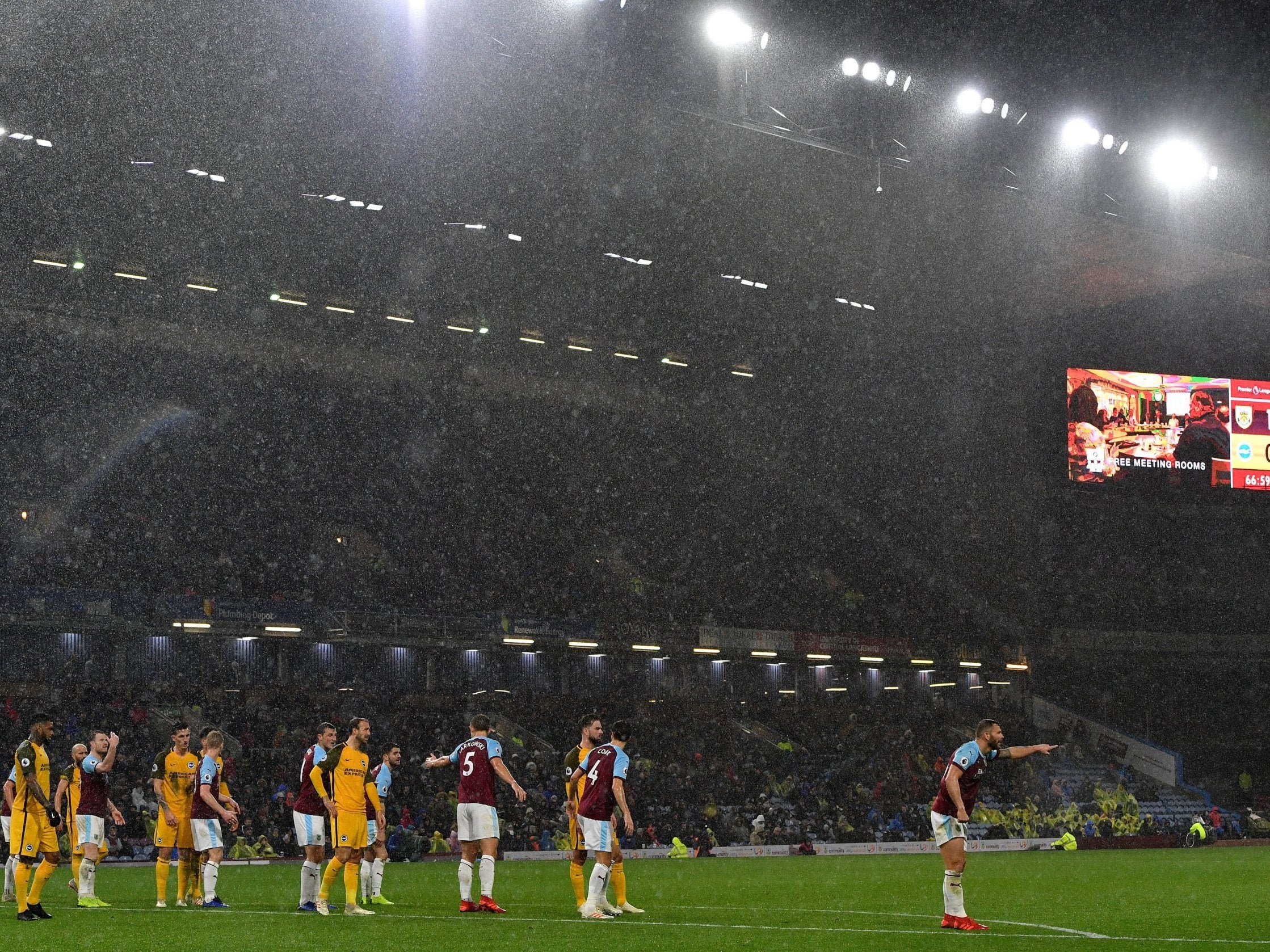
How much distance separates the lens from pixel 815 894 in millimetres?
18562

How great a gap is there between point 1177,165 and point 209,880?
81.7ft

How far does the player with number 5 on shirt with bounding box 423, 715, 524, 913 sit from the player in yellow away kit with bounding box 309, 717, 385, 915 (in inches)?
33.8

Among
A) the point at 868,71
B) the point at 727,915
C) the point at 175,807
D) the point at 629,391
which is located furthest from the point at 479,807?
the point at 629,391

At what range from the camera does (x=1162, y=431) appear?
133ft

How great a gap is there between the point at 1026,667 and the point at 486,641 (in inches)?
838

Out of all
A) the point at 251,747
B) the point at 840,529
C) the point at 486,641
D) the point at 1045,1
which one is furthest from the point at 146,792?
the point at 840,529

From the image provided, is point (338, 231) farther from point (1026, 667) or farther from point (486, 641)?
point (1026, 667)

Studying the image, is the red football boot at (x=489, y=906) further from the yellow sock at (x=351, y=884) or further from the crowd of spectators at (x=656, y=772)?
the crowd of spectators at (x=656, y=772)

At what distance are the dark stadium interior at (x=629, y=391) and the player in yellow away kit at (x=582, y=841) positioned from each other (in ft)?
41.7

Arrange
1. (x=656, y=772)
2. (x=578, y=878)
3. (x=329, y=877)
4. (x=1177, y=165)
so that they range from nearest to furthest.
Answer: (x=329, y=877), (x=578, y=878), (x=1177, y=165), (x=656, y=772)

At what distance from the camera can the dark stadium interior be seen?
25453 mm

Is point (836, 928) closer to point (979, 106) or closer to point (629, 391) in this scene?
point (979, 106)

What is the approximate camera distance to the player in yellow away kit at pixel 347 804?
47.0ft

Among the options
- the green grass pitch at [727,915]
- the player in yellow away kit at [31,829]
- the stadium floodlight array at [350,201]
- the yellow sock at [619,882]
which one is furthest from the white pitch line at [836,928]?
the stadium floodlight array at [350,201]
